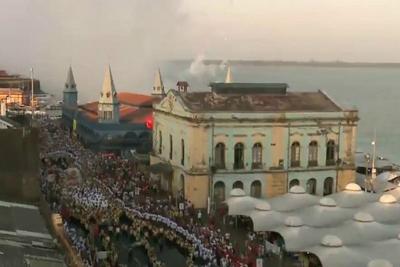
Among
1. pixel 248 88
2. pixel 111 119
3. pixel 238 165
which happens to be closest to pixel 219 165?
pixel 238 165

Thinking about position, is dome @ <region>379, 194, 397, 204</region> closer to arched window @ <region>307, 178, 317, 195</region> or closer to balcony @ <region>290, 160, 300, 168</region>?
balcony @ <region>290, 160, 300, 168</region>

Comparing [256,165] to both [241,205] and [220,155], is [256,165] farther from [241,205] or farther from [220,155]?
[241,205]

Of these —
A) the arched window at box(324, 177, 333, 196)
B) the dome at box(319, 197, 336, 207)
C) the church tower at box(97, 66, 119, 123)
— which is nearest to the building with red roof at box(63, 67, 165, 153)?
the church tower at box(97, 66, 119, 123)

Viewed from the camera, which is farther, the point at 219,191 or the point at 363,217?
the point at 219,191

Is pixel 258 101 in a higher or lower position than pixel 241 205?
higher

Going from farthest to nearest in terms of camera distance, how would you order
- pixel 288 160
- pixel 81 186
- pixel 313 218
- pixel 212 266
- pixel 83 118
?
pixel 83 118
pixel 288 160
pixel 81 186
pixel 313 218
pixel 212 266

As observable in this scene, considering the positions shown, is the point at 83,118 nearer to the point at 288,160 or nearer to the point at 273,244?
the point at 288,160

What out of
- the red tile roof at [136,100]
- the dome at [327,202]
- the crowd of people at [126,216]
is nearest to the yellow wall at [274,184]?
the crowd of people at [126,216]

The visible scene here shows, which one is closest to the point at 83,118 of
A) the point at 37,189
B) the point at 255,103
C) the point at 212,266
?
the point at 255,103
